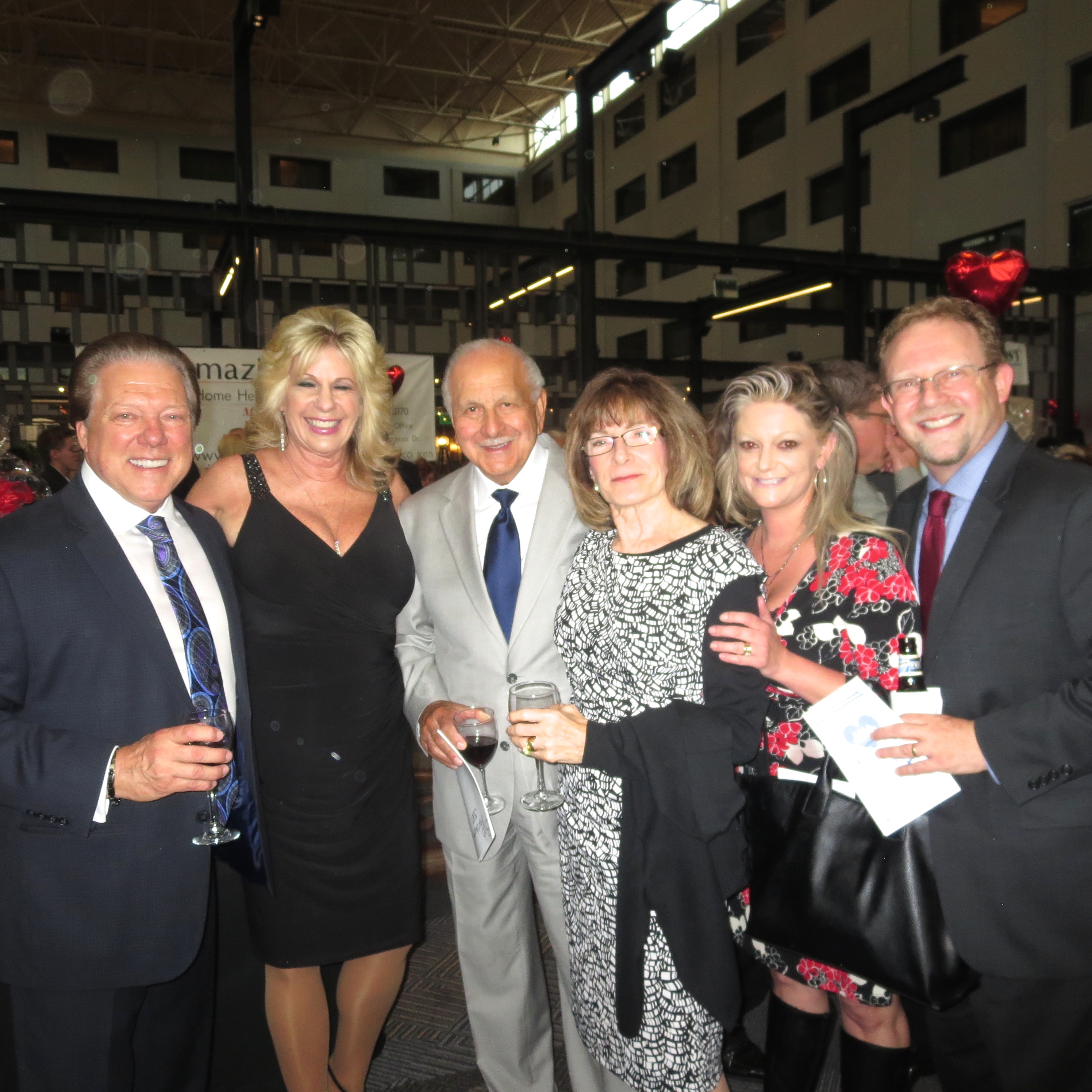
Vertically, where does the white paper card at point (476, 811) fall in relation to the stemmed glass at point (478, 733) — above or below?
below

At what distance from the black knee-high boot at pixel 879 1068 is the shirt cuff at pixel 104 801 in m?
1.78

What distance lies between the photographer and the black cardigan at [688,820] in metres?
1.74

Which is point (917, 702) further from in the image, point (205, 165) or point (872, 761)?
point (205, 165)

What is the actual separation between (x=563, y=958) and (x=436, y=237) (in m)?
4.80

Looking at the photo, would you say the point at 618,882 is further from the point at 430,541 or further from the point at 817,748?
the point at 430,541

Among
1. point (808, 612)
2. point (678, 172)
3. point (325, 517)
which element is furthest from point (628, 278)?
point (808, 612)

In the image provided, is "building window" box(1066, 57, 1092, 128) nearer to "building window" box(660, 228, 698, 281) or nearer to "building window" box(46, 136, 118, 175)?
"building window" box(660, 228, 698, 281)

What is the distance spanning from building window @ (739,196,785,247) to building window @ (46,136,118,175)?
45.8 ft

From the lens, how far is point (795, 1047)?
2.24 meters

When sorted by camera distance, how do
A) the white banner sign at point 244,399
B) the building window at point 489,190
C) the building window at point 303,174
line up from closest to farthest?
the white banner sign at point 244,399
the building window at point 303,174
the building window at point 489,190

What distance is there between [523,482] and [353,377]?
545mm

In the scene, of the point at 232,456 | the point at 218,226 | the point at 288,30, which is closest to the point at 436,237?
the point at 218,226

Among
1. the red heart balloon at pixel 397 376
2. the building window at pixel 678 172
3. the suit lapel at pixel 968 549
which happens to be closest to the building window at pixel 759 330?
the building window at pixel 678 172

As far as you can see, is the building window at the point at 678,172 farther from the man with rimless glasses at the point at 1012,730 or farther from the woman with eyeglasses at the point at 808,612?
the man with rimless glasses at the point at 1012,730
